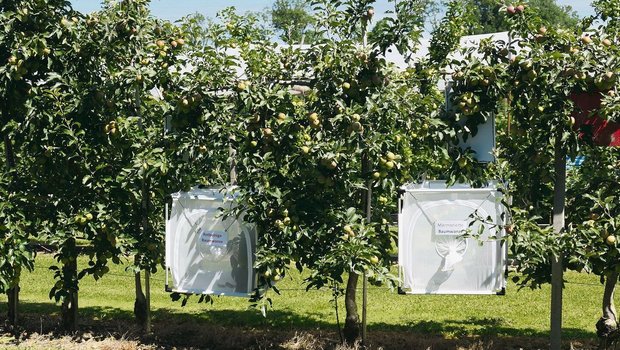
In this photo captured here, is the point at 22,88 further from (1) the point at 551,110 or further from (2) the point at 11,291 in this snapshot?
(1) the point at 551,110

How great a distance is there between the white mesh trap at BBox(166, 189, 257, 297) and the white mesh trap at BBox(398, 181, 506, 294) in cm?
144

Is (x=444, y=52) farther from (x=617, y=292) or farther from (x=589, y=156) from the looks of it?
(x=617, y=292)

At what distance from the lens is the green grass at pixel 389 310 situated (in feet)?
29.9

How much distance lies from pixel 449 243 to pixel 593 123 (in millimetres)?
1541

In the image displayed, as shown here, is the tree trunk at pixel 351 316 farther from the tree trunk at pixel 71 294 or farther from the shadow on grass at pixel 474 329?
the tree trunk at pixel 71 294

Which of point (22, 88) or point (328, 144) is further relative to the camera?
point (22, 88)

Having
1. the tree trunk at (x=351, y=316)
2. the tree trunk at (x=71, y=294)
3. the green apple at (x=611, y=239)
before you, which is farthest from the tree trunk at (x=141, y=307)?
the green apple at (x=611, y=239)

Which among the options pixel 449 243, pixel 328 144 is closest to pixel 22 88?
pixel 328 144

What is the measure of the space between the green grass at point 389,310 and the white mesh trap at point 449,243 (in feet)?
5.41

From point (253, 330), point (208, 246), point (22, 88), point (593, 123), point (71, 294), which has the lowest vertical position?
point (253, 330)

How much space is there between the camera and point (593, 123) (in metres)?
6.70

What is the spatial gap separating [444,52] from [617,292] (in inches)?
224

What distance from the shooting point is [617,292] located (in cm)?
1138

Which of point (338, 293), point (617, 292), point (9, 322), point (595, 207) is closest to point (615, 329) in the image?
point (595, 207)
